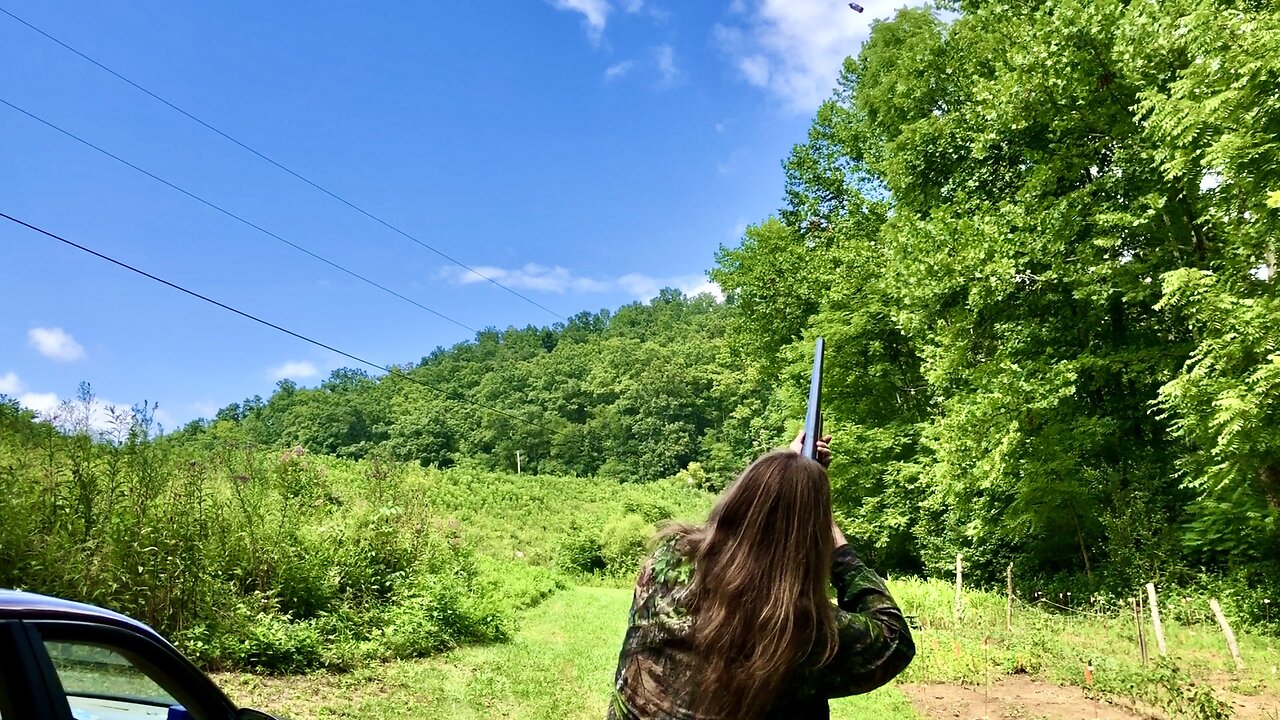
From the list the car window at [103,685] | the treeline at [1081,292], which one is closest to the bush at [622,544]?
the treeline at [1081,292]

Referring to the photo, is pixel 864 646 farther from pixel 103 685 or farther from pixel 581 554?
pixel 581 554

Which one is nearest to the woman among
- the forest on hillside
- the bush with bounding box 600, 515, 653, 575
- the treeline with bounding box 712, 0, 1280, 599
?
the forest on hillside

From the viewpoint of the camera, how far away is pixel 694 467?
5238cm

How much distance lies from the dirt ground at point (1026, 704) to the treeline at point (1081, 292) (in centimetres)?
424

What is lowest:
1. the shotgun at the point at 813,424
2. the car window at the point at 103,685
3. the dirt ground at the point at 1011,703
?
the dirt ground at the point at 1011,703

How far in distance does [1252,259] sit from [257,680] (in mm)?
14510

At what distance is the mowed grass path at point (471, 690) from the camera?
7.05m

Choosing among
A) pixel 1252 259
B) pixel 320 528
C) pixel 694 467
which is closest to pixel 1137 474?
pixel 1252 259

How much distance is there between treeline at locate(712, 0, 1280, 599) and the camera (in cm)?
1052

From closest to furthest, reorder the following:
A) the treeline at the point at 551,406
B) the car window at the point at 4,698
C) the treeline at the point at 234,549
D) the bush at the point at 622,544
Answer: the car window at the point at 4,698
the treeline at the point at 234,549
the bush at the point at 622,544
the treeline at the point at 551,406


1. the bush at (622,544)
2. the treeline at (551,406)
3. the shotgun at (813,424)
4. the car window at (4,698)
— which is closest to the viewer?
the car window at (4,698)

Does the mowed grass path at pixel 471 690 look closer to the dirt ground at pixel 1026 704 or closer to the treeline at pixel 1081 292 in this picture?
the dirt ground at pixel 1026 704

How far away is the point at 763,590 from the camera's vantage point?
1.55 metres

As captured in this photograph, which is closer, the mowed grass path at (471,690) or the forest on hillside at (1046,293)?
the mowed grass path at (471,690)
